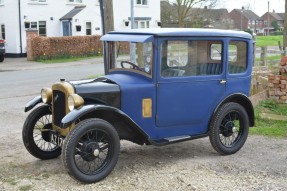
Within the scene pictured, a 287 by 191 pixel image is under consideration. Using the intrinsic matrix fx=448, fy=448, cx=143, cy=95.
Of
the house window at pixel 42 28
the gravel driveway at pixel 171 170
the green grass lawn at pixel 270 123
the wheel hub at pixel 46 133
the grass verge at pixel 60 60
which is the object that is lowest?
the gravel driveway at pixel 171 170

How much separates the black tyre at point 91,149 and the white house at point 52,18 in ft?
80.4

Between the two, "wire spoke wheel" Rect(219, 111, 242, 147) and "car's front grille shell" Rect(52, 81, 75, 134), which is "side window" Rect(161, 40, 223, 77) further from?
"car's front grille shell" Rect(52, 81, 75, 134)

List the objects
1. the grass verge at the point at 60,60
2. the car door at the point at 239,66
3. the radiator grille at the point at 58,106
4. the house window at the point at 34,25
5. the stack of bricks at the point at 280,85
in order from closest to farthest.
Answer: the radiator grille at the point at 58,106 < the car door at the point at 239,66 < the stack of bricks at the point at 280,85 < the grass verge at the point at 60,60 < the house window at the point at 34,25

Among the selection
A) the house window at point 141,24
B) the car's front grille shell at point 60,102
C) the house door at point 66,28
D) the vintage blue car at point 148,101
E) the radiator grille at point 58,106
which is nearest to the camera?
the vintage blue car at point 148,101

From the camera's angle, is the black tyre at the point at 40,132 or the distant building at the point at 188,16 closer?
the black tyre at the point at 40,132

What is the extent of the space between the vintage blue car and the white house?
923 inches

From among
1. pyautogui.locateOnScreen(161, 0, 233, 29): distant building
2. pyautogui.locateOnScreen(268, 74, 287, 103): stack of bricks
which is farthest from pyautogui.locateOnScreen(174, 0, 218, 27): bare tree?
pyautogui.locateOnScreen(268, 74, 287, 103): stack of bricks

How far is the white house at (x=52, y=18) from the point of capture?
28328 millimetres

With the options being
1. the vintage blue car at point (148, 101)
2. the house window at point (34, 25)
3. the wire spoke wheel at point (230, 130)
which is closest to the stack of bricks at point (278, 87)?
the vintage blue car at point (148, 101)

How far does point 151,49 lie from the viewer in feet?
18.2

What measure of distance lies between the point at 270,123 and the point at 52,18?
24632 mm

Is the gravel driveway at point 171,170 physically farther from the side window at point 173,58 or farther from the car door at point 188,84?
the side window at point 173,58

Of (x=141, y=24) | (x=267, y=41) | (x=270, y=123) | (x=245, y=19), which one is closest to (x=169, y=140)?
(x=270, y=123)

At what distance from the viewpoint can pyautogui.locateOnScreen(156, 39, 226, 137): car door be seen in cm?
568
